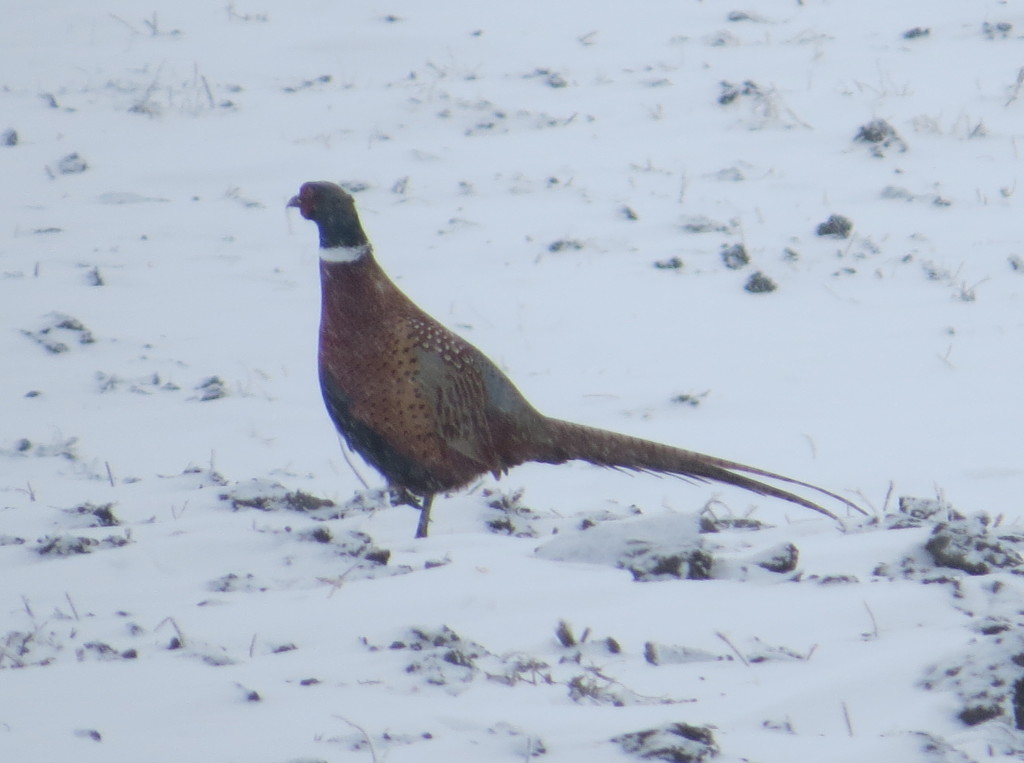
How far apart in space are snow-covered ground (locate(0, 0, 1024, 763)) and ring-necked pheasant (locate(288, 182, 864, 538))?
161 millimetres

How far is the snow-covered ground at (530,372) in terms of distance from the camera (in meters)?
2.23

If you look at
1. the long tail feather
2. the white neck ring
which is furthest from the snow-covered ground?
the white neck ring

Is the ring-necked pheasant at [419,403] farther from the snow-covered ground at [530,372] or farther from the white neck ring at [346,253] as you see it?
the snow-covered ground at [530,372]

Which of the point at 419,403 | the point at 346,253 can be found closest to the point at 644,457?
the point at 419,403

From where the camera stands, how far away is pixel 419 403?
3701mm

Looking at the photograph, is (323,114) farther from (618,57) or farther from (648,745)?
(648,745)

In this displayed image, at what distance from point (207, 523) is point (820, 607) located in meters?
1.51

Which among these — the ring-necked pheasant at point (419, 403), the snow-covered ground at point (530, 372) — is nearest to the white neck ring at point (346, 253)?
the ring-necked pheasant at point (419, 403)

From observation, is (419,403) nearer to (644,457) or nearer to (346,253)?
(346,253)

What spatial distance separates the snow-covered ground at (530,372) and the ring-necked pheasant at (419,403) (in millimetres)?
161

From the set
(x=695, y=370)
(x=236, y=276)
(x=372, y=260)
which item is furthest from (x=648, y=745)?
(x=236, y=276)

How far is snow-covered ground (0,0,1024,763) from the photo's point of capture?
223 cm

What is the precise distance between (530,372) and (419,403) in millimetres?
1550

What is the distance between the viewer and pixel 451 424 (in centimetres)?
376
